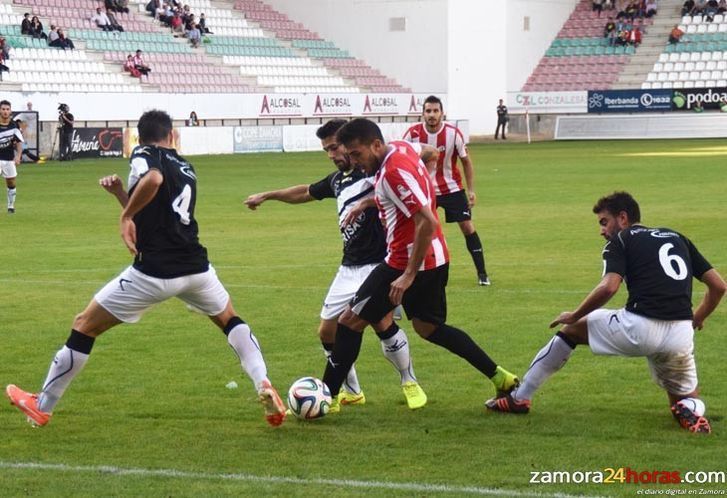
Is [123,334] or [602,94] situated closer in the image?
[123,334]

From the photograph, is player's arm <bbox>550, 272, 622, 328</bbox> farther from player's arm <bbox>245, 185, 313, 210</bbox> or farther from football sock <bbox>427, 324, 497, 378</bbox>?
player's arm <bbox>245, 185, 313, 210</bbox>

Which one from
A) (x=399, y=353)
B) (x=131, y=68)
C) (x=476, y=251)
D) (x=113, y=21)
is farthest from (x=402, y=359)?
(x=113, y=21)

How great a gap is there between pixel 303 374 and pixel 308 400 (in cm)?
160

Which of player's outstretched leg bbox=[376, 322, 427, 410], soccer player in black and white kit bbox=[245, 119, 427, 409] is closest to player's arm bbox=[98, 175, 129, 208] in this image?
soccer player in black and white kit bbox=[245, 119, 427, 409]

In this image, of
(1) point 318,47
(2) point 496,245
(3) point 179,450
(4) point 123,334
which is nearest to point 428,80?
(1) point 318,47

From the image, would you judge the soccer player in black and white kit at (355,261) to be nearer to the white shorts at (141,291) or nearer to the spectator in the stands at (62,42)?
the white shorts at (141,291)

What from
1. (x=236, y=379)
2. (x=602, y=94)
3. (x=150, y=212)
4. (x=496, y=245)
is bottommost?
(x=602, y=94)

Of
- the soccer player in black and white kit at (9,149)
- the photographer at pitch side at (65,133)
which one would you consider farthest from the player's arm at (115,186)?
the photographer at pitch side at (65,133)

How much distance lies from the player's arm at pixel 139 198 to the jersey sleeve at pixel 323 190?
1644mm

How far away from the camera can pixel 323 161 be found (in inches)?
1662

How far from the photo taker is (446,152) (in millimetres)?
14266

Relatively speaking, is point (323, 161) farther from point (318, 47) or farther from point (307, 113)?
point (318, 47)

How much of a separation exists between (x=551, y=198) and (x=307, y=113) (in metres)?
30.4

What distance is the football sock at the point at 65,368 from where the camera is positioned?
25.5 ft
